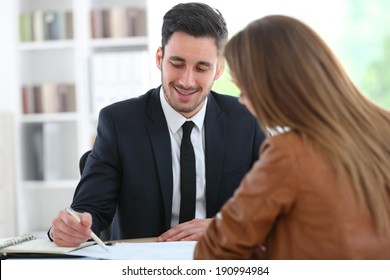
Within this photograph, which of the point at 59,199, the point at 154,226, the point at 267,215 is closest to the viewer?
the point at 267,215

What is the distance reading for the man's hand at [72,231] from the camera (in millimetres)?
1466

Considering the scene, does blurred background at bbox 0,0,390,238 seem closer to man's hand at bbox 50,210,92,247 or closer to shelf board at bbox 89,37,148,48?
shelf board at bbox 89,37,148,48

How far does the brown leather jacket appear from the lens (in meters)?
1.03

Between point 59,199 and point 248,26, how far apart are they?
3.44m

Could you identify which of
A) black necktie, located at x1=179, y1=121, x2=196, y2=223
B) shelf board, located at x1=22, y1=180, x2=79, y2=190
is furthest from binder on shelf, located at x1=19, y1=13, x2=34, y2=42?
black necktie, located at x1=179, y1=121, x2=196, y2=223

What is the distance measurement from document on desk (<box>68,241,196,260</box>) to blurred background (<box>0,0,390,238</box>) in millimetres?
2475

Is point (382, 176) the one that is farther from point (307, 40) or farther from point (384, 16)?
point (384, 16)

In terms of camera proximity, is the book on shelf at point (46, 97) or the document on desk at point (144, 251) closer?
the document on desk at point (144, 251)

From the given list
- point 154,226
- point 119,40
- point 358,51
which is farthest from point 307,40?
point 358,51

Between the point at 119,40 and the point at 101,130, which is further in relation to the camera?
the point at 119,40

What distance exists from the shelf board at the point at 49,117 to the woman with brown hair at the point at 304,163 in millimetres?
3143

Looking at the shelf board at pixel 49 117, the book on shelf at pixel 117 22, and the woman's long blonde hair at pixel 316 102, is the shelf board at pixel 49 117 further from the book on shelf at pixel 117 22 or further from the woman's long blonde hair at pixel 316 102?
the woman's long blonde hair at pixel 316 102

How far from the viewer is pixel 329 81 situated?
1.08 metres

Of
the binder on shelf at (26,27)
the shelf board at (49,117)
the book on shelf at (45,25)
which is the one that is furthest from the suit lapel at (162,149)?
the binder on shelf at (26,27)
